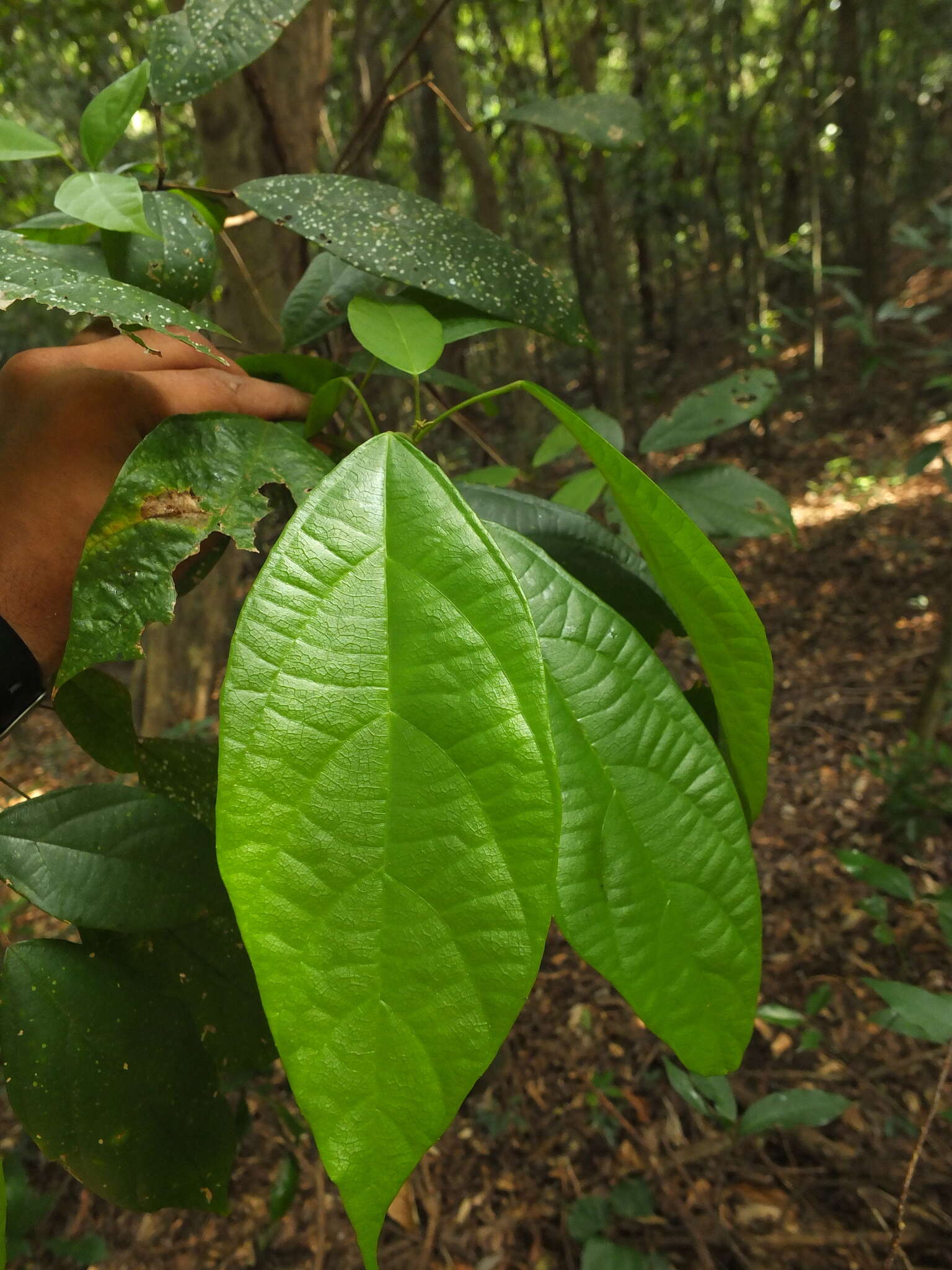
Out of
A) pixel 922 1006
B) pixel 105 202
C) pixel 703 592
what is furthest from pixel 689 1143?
pixel 105 202

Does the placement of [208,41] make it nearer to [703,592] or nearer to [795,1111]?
[703,592]

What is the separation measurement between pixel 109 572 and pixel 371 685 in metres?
0.18

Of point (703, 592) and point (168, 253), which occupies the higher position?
point (168, 253)

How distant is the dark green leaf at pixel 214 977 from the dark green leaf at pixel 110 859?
58 mm

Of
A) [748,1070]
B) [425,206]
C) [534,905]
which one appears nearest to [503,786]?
[534,905]

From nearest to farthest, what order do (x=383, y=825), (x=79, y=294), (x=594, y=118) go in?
(x=383, y=825), (x=79, y=294), (x=594, y=118)

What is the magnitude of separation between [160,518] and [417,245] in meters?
0.28

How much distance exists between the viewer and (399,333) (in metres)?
0.45

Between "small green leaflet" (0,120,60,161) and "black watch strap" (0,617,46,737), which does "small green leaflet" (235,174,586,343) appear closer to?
"small green leaflet" (0,120,60,161)

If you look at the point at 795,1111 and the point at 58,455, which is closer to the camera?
the point at 58,455

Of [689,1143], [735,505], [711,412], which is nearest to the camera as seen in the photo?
[735,505]

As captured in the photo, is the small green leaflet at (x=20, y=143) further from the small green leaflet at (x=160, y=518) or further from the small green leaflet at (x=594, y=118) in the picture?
the small green leaflet at (x=594, y=118)

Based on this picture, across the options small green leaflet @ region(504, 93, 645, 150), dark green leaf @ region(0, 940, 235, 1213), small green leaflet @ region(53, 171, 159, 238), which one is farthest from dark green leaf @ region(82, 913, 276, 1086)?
small green leaflet @ region(504, 93, 645, 150)


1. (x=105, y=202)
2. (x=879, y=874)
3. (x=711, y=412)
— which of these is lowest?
(x=879, y=874)
